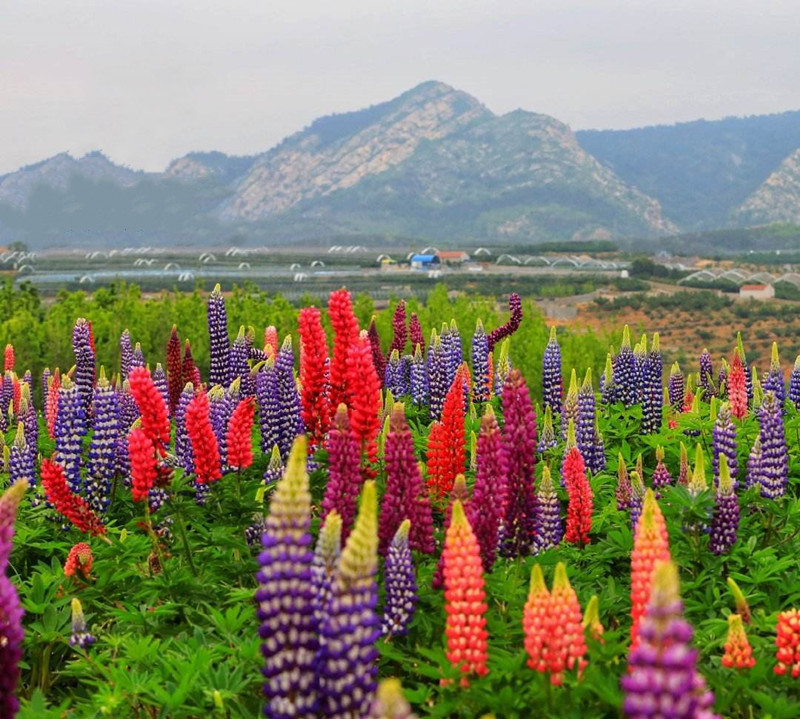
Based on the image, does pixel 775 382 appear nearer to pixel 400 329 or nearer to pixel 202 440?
pixel 400 329

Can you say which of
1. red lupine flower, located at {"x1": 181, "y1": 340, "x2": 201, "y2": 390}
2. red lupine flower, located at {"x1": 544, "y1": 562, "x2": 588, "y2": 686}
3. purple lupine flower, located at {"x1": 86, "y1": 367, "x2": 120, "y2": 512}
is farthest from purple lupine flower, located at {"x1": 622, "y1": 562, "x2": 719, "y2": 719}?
red lupine flower, located at {"x1": 181, "y1": 340, "x2": 201, "y2": 390}

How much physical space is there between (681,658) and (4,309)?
41.6m

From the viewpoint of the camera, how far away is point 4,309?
4119 cm

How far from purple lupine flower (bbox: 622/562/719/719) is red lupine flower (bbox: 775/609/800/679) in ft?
7.21

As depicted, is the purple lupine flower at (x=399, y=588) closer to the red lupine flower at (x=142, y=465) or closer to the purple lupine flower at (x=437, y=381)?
the red lupine flower at (x=142, y=465)

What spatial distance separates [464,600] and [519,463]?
156 centimetres

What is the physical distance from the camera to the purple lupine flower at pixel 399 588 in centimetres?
563

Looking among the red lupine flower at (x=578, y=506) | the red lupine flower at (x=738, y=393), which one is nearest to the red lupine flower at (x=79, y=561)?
the red lupine flower at (x=578, y=506)

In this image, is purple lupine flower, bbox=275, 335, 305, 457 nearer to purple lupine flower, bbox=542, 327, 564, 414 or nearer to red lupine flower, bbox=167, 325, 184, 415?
red lupine flower, bbox=167, 325, 184, 415

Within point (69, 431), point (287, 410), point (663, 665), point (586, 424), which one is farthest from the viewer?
point (586, 424)

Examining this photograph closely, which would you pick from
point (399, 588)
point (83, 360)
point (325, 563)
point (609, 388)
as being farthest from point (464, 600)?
point (83, 360)

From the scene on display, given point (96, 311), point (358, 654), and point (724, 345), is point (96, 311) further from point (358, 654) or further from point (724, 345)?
point (724, 345)

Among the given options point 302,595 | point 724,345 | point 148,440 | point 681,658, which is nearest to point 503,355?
point 148,440

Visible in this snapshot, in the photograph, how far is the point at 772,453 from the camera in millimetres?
7836
